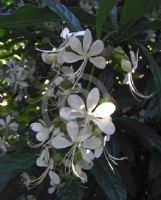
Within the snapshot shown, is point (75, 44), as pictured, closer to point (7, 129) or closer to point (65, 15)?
point (65, 15)

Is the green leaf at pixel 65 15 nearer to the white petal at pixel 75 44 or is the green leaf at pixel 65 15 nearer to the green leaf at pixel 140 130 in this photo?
the white petal at pixel 75 44

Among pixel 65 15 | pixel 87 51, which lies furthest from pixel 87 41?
pixel 65 15

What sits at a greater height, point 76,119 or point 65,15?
point 65,15

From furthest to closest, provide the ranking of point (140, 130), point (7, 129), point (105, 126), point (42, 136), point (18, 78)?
point (18, 78) → point (7, 129) → point (140, 130) → point (42, 136) → point (105, 126)

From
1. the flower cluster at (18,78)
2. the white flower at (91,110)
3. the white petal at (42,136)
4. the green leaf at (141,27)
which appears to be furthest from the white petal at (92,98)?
the flower cluster at (18,78)

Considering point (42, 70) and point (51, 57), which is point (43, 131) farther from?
point (42, 70)

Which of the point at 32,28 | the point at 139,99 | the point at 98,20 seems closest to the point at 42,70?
the point at 32,28
